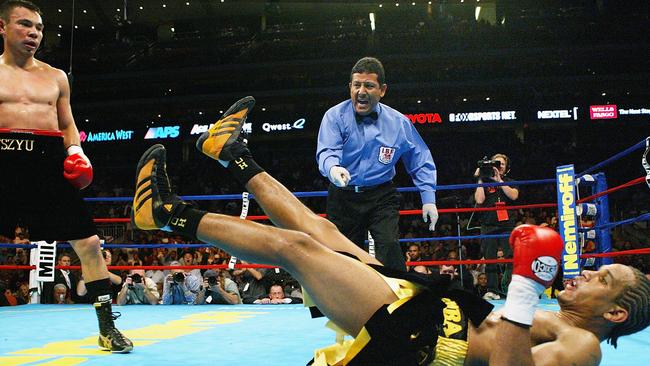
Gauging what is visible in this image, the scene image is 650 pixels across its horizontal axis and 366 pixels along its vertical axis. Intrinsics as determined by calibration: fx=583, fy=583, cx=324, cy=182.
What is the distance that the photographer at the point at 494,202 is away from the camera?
17.3 ft

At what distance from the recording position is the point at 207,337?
9.73 ft

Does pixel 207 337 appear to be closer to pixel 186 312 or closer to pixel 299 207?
pixel 299 207

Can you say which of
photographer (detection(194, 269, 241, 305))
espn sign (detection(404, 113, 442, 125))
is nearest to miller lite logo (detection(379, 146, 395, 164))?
photographer (detection(194, 269, 241, 305))

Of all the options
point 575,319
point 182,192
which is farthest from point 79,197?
point 182,192

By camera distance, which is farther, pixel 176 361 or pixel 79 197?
pixel 79 197

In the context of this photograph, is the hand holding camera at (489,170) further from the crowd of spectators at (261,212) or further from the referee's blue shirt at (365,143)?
the referee's blue shirt at (365,143)

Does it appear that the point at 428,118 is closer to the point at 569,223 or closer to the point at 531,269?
the point at 569,223

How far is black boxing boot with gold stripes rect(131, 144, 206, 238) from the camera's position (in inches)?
64.2

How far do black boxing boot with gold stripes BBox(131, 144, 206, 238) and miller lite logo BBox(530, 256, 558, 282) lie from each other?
87 cm

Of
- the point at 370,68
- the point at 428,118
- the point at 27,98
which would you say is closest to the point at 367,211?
the point at 370,68

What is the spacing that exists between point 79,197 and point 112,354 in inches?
27.7

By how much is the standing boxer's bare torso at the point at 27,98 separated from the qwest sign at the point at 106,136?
13.5 m

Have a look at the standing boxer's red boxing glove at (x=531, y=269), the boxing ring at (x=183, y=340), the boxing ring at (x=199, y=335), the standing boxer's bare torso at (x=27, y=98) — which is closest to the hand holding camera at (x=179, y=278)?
the boxing ring at (x=199, y=335)

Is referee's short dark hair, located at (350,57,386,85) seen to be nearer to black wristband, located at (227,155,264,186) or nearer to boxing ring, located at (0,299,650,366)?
black wristband, located at (227,155,264,186)
